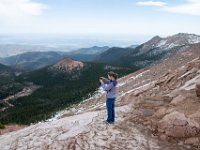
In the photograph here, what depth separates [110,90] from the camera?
21.8 metres

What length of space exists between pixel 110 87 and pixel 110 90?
286mm

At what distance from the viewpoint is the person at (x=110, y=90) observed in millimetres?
21562

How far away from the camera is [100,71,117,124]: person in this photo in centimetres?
2156

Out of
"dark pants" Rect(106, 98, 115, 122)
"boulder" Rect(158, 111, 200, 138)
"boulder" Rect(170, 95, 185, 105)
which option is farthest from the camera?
"boulder" Rect(170, 95, 185, 105)

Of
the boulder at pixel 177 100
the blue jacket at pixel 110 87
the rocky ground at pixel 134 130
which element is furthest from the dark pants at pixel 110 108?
the boulder at pixel 177 100

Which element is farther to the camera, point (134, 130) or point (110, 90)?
point (110, 90)

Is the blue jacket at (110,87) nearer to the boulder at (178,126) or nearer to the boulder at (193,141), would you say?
the boulder at (178,126)

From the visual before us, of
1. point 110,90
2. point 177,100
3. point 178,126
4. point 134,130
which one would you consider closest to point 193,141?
point 178,126

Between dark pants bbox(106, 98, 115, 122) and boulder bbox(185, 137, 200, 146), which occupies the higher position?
dark pants bbox(106, 98, 115, 122)

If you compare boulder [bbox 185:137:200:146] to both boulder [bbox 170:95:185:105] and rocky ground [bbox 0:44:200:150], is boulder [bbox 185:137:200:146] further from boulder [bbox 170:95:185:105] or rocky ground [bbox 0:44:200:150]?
boulder [bbox 170:95:185:105]

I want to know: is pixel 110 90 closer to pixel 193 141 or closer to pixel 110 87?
pixel 110 87

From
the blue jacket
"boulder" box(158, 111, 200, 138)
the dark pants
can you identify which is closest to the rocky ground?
"boulder" box(158, 111, 200, 138)

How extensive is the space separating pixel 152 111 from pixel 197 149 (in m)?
5.14

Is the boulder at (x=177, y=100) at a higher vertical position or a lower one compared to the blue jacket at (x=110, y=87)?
lower
